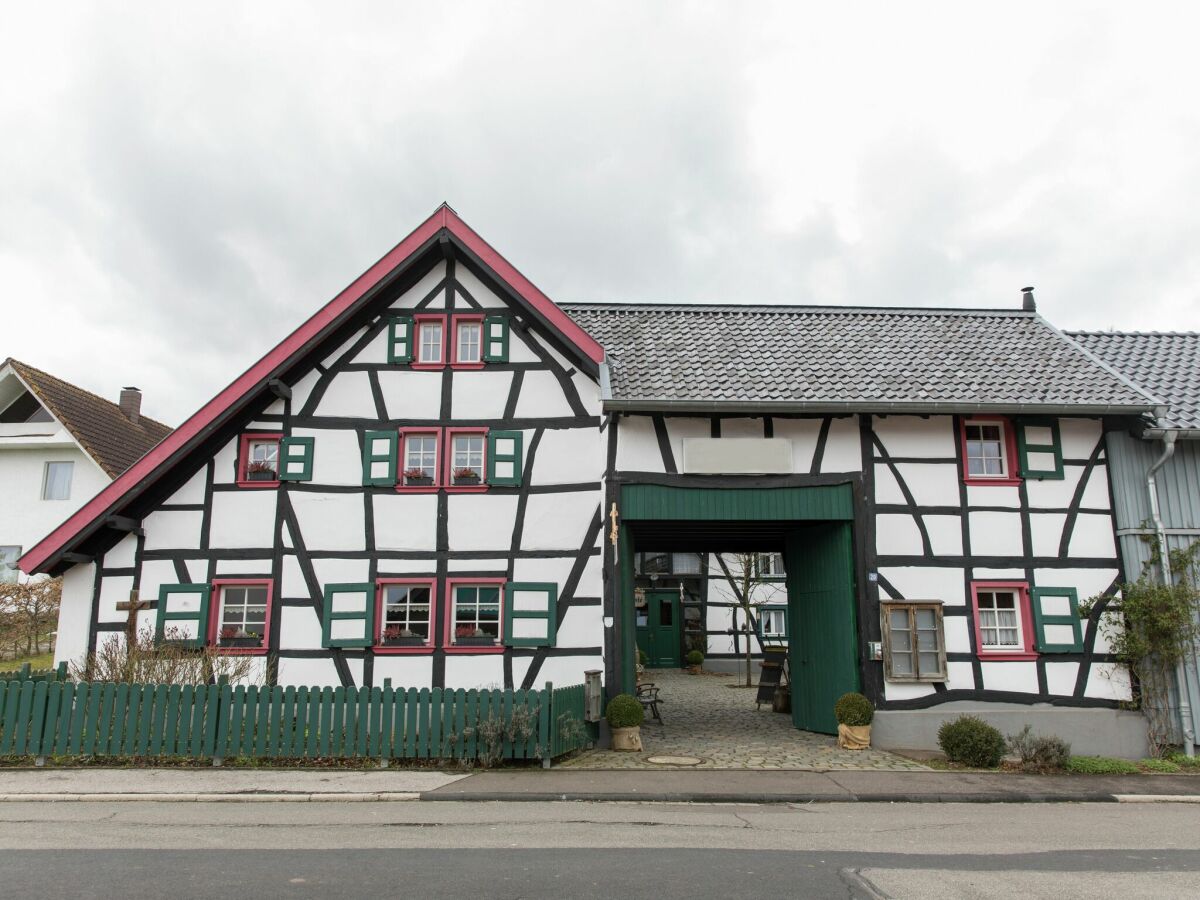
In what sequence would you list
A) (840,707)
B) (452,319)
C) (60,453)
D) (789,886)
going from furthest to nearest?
(60,453) → (452,319) → (840,707) → (789,886)

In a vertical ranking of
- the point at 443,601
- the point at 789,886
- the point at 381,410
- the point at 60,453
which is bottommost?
the point at 789,886

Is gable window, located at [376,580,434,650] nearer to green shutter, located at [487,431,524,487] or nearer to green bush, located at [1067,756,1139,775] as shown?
green shutter, located at [487,431,524,487]

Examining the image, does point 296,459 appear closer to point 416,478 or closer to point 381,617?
point 416,478

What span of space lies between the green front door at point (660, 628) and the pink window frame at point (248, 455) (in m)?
17.3

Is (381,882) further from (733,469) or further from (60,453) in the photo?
(60,453)

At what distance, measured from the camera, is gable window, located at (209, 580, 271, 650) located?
47.0 feet

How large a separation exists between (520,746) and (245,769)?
3647mm

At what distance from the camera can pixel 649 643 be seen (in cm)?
2964

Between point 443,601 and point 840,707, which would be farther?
point 443,601

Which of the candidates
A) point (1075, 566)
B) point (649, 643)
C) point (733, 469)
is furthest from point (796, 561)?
point (649, 643)

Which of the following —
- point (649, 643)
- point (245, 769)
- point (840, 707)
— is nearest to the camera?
point (245, 769)

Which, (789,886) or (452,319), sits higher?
(452,319)

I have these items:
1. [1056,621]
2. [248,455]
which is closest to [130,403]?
[248,455]

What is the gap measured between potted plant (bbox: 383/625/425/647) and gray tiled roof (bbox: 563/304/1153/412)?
17.2 feet
